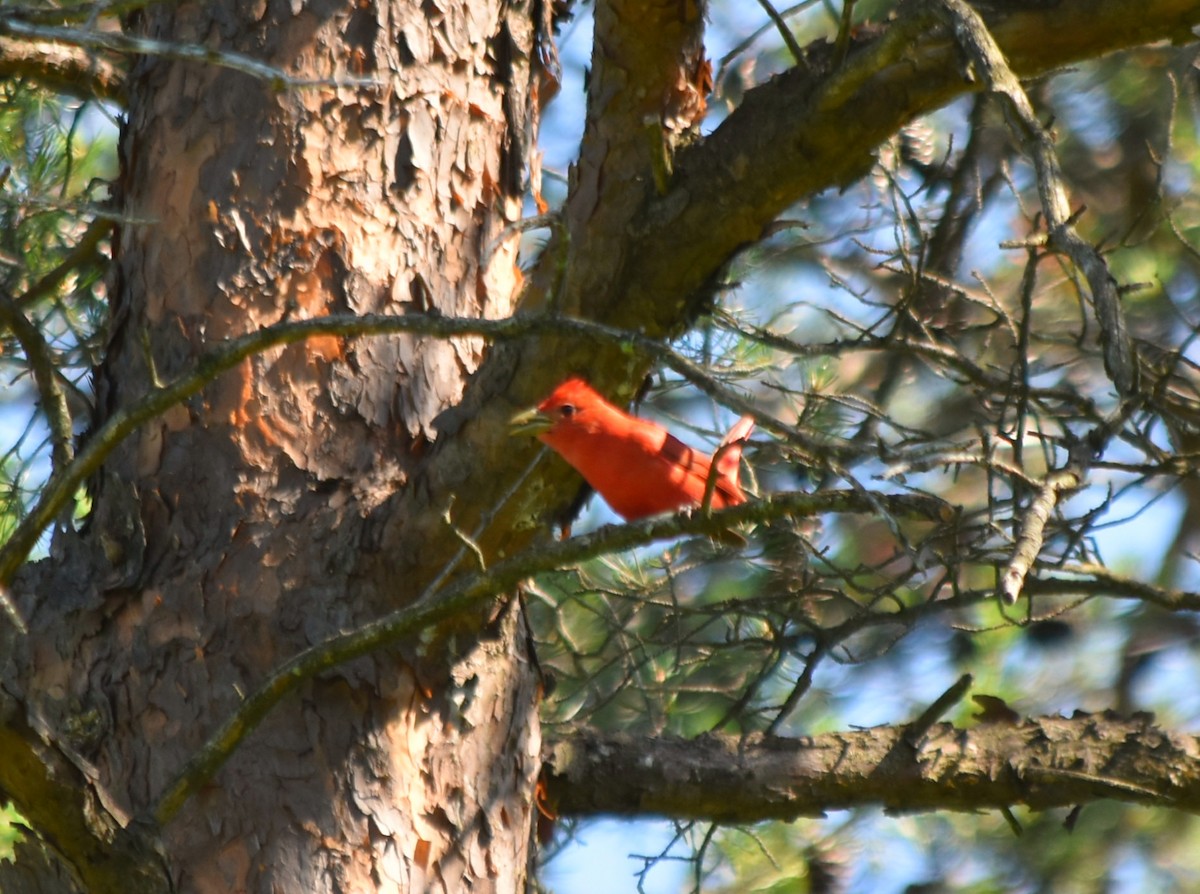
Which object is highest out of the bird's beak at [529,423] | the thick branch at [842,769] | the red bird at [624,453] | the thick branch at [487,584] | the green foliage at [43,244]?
the green foliage at [43,244]

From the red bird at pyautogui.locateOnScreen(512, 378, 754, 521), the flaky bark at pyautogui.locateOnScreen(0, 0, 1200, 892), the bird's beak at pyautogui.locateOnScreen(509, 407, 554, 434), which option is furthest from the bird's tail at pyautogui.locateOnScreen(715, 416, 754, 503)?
the bird's beak at pyautogui.locateOnScreen(509, 407, 554, 434)

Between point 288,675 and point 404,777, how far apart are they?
83 centimetres

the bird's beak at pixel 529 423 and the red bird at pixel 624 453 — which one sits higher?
the red bird at pixel 624 453

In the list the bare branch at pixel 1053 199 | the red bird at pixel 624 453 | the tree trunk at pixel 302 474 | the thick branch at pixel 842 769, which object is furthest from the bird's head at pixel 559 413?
the bare branch at pixel 1053 199

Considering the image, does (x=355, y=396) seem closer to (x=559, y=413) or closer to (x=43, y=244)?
(x=559, y=413)

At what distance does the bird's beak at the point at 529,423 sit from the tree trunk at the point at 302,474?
0.23 metres

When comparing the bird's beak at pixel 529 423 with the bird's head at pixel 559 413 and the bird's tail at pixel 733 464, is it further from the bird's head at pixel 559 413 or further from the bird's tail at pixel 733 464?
the bird's tail at pixel 733 464

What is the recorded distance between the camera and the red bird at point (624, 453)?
3.02 m

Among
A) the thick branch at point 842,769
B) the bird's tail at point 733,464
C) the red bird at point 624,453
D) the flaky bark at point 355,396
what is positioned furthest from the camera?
the bird's tail at point 733,464

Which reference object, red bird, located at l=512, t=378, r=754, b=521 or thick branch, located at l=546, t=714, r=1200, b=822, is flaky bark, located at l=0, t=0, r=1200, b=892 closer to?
red bird, located at l=512, t=378, r=754, b=521

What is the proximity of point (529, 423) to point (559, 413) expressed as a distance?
9 centimetres

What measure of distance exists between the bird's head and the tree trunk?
25 centimetres

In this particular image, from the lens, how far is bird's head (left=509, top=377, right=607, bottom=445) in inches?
116

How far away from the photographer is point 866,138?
281cm
